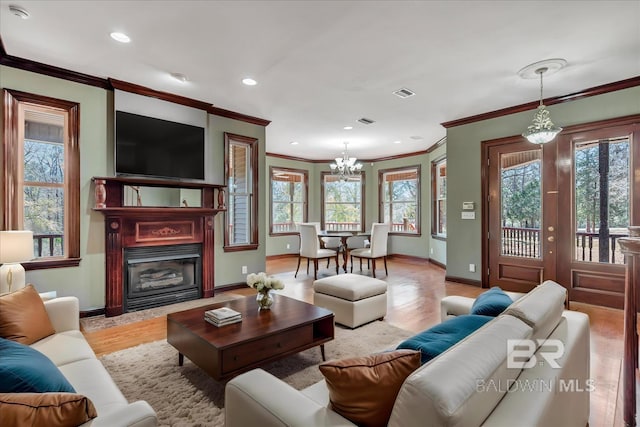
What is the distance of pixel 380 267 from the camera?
6.90 m

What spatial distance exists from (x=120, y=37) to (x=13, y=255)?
2.04 m

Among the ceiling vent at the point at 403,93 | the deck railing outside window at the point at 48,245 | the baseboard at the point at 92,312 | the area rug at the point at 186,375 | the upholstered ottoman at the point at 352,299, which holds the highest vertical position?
the ceiling vent at the point at 403,93

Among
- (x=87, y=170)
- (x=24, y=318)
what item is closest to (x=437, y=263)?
(x=87, y=170)

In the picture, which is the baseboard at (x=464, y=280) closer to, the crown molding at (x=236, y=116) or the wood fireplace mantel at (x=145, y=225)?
the wood fireplace mantel at (x=145, y=225)

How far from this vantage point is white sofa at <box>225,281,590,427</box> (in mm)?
804

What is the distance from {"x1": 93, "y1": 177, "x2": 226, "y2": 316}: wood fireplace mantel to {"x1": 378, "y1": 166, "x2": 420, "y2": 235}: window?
4935 millimetres

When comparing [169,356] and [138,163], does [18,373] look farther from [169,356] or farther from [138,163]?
[138,163]

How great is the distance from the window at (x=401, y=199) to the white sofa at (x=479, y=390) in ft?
21.1

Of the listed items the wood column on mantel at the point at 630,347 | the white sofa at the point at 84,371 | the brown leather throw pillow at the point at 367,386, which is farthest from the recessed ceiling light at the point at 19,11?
the wood column on mantel at the point at 630,347

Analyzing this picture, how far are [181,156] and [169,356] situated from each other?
2.62m

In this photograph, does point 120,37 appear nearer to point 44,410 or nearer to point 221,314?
point 221,314

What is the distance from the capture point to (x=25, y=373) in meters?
1.10

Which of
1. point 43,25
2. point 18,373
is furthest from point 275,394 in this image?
point 43,25

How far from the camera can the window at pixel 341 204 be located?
873cm
